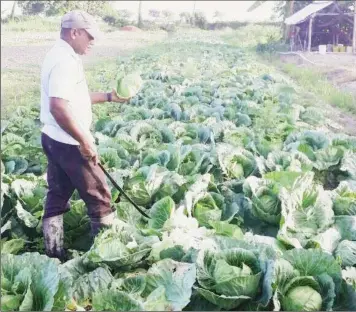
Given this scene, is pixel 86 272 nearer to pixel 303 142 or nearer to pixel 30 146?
pixel 30 146

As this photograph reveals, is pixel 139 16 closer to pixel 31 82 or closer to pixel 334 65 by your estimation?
pixel 31 82

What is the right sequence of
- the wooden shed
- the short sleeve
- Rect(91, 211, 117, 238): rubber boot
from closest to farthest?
the short sleeve, Rect(91, 211, 117, 238): rubber boot, the wooden shed

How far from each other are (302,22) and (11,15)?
224 centimetres

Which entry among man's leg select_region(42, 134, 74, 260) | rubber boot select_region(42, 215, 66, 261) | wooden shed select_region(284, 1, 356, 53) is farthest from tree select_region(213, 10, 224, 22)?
rubber boot select_region(42, 215, 66, 261)

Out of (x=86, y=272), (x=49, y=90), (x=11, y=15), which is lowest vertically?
(x=86, y=272)

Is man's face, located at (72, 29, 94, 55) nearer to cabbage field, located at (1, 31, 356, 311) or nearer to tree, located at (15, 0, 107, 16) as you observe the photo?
tree, located at (15, 0, 107, 16)

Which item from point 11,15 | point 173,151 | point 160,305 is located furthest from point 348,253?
point 11,15

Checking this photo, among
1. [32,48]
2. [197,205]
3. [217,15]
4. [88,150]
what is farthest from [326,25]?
[32,48]

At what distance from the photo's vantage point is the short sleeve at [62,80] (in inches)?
139

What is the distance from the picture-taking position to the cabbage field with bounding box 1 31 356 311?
3.30 meters

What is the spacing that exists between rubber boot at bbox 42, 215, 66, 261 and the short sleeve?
3.26ft

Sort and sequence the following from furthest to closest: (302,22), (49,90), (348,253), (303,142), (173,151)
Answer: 1. (303,142)
2. (173,151)
3. (302,22)
4. (348,253)
5. (49,90)

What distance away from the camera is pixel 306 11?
14.4 ft

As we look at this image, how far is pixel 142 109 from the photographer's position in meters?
7.06
